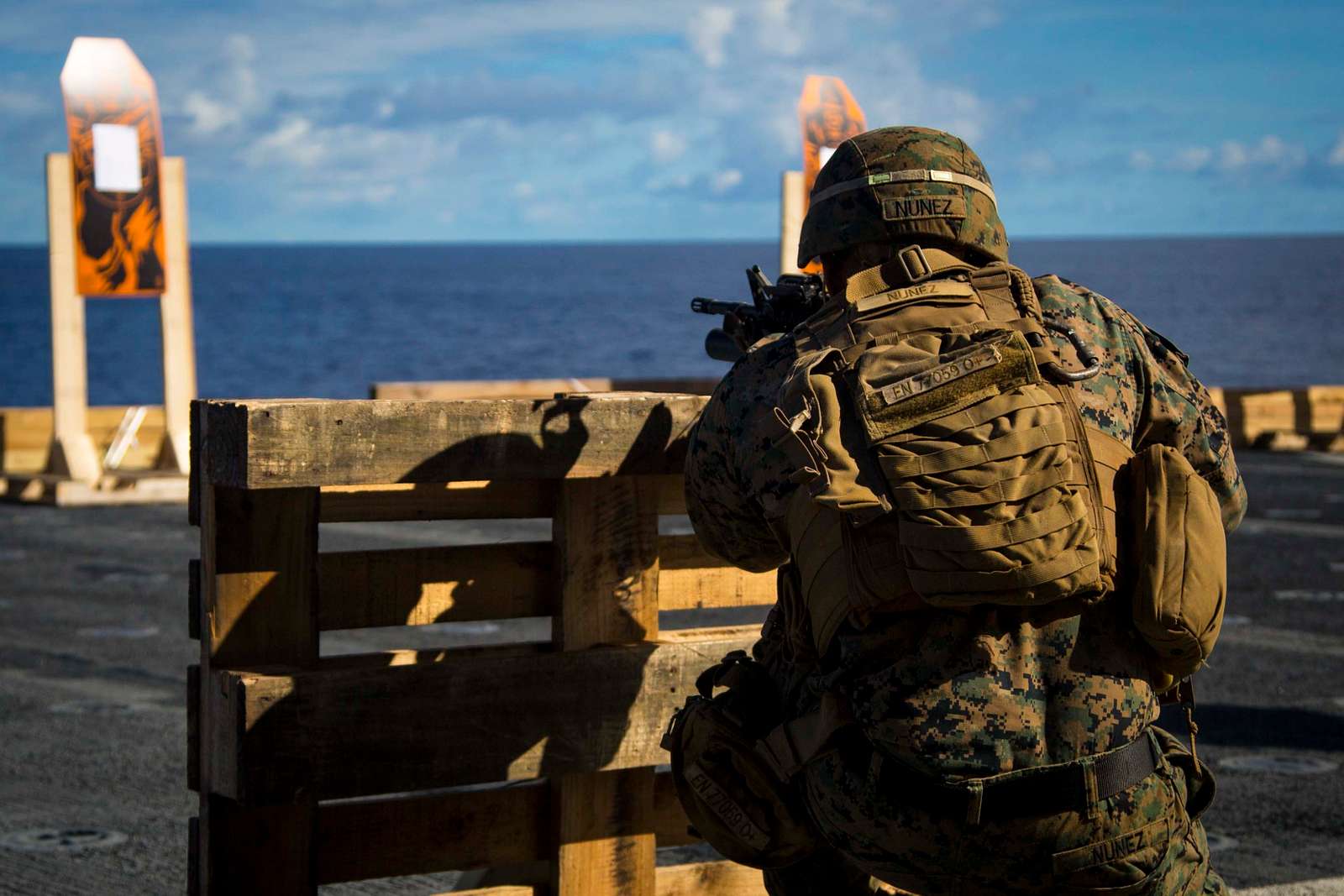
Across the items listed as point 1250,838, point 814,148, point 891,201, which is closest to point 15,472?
point 814,148

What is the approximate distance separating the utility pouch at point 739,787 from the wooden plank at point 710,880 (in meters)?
0.68

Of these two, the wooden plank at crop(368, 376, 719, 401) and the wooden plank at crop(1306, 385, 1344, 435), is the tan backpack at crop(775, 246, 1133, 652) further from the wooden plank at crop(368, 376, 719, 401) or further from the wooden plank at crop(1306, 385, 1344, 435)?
the wooden plank at crop(1306, 385, 1344, 435)

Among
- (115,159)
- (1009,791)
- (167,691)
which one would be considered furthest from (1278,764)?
(115,159)

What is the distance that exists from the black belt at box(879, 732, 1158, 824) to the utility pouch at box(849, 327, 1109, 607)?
0.31m

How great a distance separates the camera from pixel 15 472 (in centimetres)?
1472

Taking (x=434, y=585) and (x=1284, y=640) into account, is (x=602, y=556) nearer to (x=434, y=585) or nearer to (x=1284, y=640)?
(x=434, y=585)

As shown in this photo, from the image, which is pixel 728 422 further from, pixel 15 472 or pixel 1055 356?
pixel 15 472

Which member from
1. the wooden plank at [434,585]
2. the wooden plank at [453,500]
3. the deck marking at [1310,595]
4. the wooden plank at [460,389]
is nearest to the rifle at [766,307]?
the wooden plank at [453,500]

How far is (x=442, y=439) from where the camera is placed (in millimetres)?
3082

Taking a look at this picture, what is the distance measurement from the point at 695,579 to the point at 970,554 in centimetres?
126

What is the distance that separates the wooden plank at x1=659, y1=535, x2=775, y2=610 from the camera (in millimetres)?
3598

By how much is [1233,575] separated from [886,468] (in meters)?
8.46

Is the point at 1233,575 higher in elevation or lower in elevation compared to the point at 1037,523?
lower

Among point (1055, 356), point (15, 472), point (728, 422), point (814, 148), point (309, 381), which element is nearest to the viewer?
point (1055, 356)
